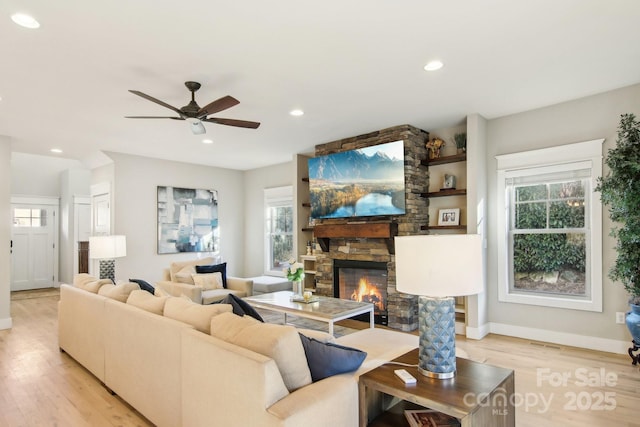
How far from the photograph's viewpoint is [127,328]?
2586 mm

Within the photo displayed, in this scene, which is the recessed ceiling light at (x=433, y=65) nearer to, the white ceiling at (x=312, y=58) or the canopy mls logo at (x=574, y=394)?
the white ceiling at (x=312, y=58)

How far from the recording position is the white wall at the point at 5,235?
16.5 ft

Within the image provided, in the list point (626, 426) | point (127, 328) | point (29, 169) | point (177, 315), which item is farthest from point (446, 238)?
point (29, 169)

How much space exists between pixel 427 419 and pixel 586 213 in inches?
136

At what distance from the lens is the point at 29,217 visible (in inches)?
327

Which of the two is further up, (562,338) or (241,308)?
(241,308)

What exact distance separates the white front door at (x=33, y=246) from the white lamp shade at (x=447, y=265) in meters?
9.54

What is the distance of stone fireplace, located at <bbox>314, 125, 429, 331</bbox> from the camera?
4824 mm

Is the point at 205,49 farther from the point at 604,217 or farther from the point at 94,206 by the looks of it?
the point at 94,206

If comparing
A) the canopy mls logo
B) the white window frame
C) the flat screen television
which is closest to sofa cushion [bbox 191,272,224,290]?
the flat screen television

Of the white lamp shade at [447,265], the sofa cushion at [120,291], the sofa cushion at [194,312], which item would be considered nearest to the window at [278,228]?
the sofa cushion at [120,291]

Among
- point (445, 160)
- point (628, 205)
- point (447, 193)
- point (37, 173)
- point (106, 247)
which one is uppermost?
point (37, 173)

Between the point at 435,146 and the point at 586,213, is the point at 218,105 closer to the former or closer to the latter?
the point at 435,146

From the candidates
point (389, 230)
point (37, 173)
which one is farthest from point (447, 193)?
point (37, 173)
